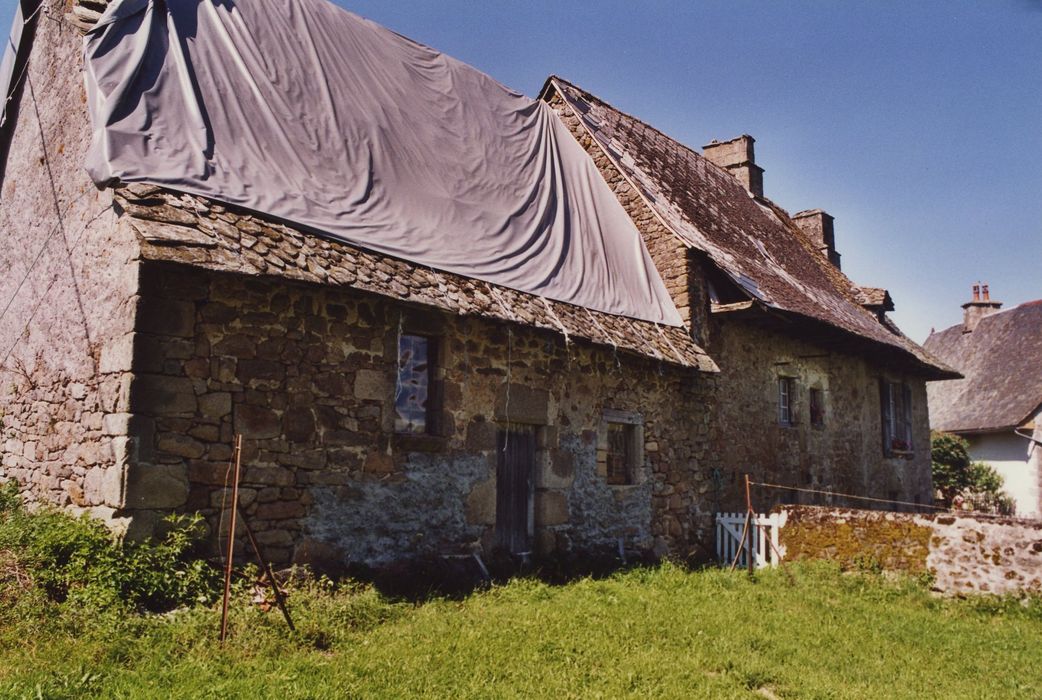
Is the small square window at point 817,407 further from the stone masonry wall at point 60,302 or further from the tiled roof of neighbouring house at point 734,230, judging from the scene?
the stone masonry wall at point 60,302

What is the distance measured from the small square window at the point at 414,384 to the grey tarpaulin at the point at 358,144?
866mm

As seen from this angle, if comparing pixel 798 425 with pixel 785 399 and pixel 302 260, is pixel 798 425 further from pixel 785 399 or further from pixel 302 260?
pixel 302 260

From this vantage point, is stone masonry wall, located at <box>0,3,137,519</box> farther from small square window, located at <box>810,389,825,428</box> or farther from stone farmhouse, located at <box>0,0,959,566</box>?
small square window, located at <box>810,389,825,428</box>

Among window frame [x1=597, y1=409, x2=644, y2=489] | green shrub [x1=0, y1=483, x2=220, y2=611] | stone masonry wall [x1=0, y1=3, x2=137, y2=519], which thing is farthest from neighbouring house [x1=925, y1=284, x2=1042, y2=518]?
stone masonry wall [x1=0, y1=3, x2=137, y2=519]

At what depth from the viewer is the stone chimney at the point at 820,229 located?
19188mm

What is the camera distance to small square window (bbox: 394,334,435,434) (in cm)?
764

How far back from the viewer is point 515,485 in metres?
8.60

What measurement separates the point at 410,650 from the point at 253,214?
3.88 metres

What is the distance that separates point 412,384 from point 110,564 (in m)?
3.13

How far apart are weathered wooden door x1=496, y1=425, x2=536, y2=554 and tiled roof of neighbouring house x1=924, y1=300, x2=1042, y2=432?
17657 millimetres

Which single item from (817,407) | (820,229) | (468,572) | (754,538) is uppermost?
(820,229)

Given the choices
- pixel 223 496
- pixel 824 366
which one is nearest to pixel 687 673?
pixel 223 496

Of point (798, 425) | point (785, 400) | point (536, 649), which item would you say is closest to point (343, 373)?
point (536, 649)

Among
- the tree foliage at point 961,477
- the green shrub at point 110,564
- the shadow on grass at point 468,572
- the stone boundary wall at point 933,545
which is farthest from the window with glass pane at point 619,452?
the tree foliage at point 961,477
